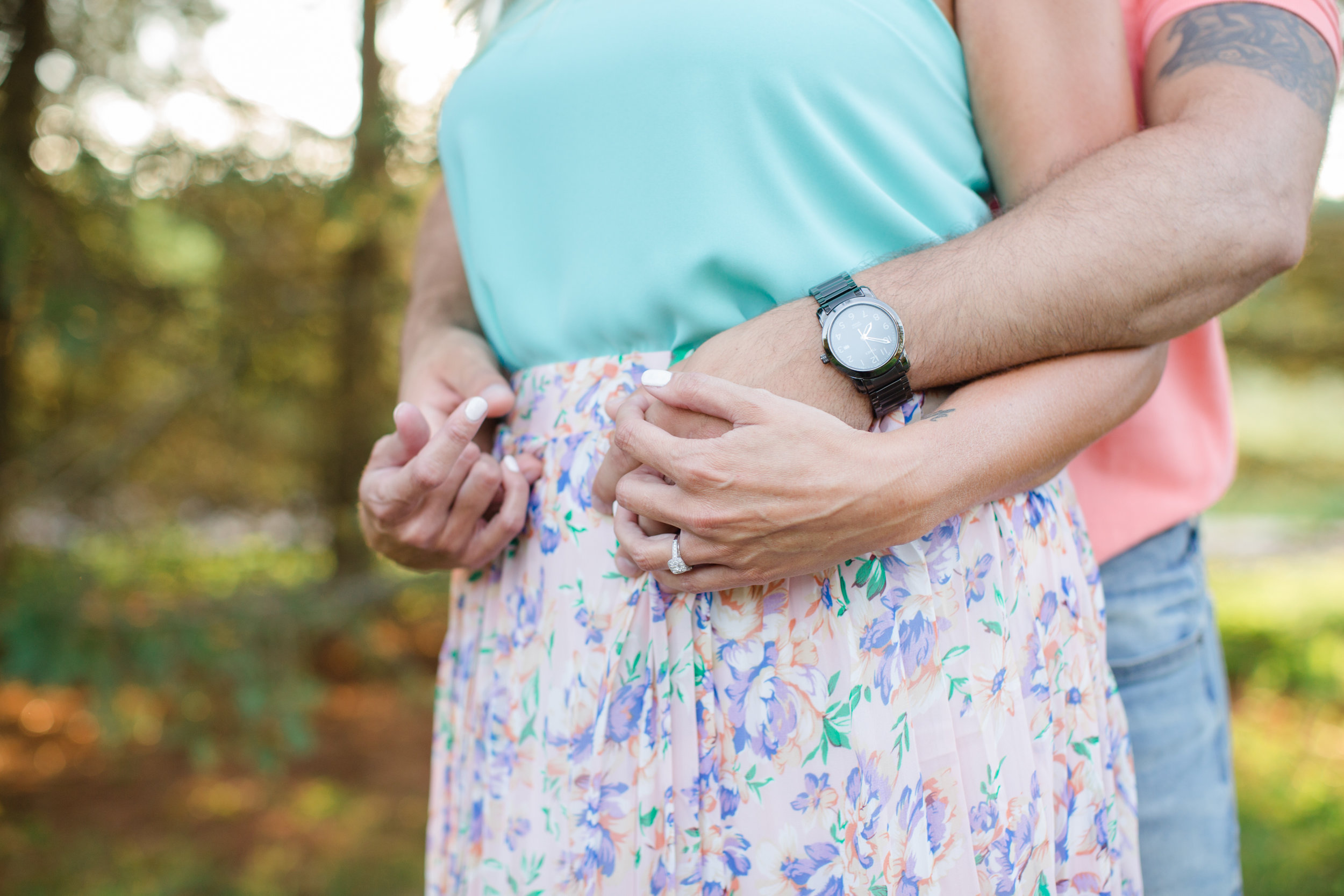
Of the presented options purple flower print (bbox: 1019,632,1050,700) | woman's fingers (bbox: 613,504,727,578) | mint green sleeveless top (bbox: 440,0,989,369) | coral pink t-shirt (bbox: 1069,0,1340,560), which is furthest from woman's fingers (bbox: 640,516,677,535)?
coral pink t-shirt (bbox: 1069,0,1340,560)

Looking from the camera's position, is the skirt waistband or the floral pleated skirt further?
the skirt waistband

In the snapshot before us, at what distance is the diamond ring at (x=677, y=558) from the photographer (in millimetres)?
949

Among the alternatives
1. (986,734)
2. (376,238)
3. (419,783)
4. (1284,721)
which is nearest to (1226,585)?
(1284,721)

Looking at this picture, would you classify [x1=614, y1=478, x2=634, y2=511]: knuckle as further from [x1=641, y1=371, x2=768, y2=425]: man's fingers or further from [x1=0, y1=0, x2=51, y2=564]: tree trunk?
[x1=0, y1=0, x2=51, y2=564]: tree trunk

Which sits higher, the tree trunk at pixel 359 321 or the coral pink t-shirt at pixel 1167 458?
the tree trunk at pixel 359 321

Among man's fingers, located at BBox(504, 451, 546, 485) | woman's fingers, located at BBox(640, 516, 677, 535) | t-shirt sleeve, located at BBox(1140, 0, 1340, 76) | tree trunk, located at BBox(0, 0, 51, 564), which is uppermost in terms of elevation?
tree trunk, located at BBox(0, 0, 51, 564)

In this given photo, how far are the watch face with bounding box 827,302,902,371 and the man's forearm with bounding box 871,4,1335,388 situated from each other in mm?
37

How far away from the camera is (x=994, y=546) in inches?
40.8

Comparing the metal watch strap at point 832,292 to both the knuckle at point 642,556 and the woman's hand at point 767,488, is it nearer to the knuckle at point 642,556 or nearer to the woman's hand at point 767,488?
the woman's hand at point 767,488

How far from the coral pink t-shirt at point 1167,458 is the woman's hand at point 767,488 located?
0.58 meters

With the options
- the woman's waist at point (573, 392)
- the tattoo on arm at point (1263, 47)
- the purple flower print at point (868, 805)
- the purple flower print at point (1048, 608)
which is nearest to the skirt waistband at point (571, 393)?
the woman's waist at point (573, 392)

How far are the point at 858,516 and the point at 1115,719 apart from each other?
0.59 m

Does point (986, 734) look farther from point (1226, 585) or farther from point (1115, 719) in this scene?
point (1226, 585)

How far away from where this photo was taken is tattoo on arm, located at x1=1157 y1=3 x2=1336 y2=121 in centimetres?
100
